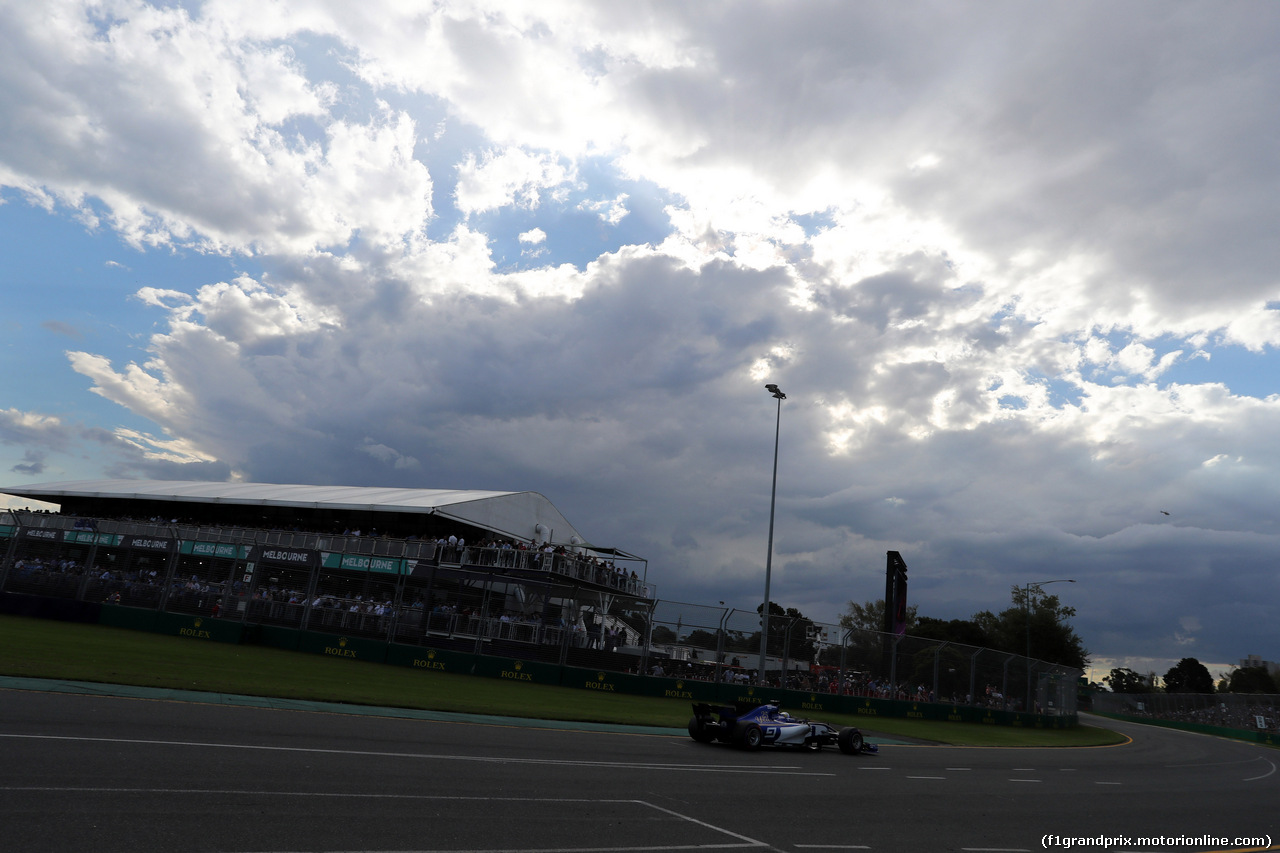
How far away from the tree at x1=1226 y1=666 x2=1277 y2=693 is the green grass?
11052cm

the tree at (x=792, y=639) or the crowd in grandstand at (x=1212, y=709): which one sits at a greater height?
the tree at (x=792, y=639)

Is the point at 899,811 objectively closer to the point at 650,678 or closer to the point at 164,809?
the point at 164,809

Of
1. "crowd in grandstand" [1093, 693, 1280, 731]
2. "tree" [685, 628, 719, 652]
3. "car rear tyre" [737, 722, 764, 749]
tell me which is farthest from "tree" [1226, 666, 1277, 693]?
"car rear tyre" [737, 722, 764, 749]

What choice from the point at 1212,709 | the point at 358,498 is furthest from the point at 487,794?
the point at 1212,709

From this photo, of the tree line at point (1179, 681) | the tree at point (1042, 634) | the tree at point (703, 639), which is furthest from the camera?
the tree line at point (1179, 681)

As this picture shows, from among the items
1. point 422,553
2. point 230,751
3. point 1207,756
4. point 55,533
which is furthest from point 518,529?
point 230,751

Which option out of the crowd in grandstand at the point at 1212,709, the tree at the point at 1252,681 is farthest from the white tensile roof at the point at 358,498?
the tree at the point at 1252,681

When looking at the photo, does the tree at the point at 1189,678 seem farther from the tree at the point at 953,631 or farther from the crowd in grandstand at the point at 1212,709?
the crowd in grandstand at the point at 1212,709

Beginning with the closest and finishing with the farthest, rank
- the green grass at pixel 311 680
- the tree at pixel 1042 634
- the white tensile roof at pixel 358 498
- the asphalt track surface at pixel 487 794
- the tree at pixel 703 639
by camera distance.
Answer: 1. the asphalt track surface at pixel 487 794
2. the green grass at pixel 311 680
3. the tree at pixel 703 639
4. the white tensile roof at pixel 358 498
5. the tree at pixel 1042 634

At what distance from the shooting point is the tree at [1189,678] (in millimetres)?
146750

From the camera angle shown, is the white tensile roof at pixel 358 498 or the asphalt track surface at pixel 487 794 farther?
the white tensile roof at pixel 358 498

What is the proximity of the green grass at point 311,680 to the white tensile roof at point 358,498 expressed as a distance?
74.1ft

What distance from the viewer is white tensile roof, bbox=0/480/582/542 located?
49.5m

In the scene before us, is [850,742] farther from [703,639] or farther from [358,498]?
[358,498]
